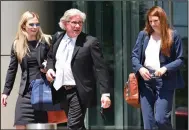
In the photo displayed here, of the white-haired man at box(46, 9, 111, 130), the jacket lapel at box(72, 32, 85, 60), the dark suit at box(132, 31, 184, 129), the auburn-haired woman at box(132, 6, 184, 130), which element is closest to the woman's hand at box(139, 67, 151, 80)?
the auburn-haired woman at box(132, 6, 184, 130)

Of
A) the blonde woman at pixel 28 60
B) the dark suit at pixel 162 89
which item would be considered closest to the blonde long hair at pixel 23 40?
the blonde woman at pixel 28 60

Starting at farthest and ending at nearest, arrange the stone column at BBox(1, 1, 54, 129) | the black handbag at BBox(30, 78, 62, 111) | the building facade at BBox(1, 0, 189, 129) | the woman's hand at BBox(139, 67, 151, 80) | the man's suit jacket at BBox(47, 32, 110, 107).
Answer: the building facade at BBox(1, 0, 189, 129)
the stone column at BBox(1, 1, 54, 129)
the black handbag at BBox(30, 78, 62, 111)
the woman's hand at BBox(139, 67, 151, 80)
the man's suit jacket at BBox(47, 32, 110, 107)

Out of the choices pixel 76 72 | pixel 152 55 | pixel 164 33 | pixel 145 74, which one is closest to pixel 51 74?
pixel 76 72

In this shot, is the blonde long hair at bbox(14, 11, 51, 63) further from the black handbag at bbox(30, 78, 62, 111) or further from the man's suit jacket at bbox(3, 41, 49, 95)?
the black handbag at bbox(30, 78, 62, 111)

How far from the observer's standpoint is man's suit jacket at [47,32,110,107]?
7375 millimetres

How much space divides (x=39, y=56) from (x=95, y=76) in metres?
0.82

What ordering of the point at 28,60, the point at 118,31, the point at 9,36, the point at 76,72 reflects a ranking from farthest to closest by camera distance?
the point at 118,31, the point at 9,36, the point at 28,60, the point at 76,72

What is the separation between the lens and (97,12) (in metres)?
11.6

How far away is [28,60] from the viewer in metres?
7.82

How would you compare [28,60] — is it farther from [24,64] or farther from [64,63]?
[64,63]

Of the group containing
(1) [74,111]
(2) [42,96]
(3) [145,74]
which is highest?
(3) [145,74]

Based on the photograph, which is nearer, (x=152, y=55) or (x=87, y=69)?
(x=87, y=69)

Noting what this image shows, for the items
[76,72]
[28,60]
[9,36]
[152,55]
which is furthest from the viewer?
[9,36]

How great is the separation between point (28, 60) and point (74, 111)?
37.5 inches
